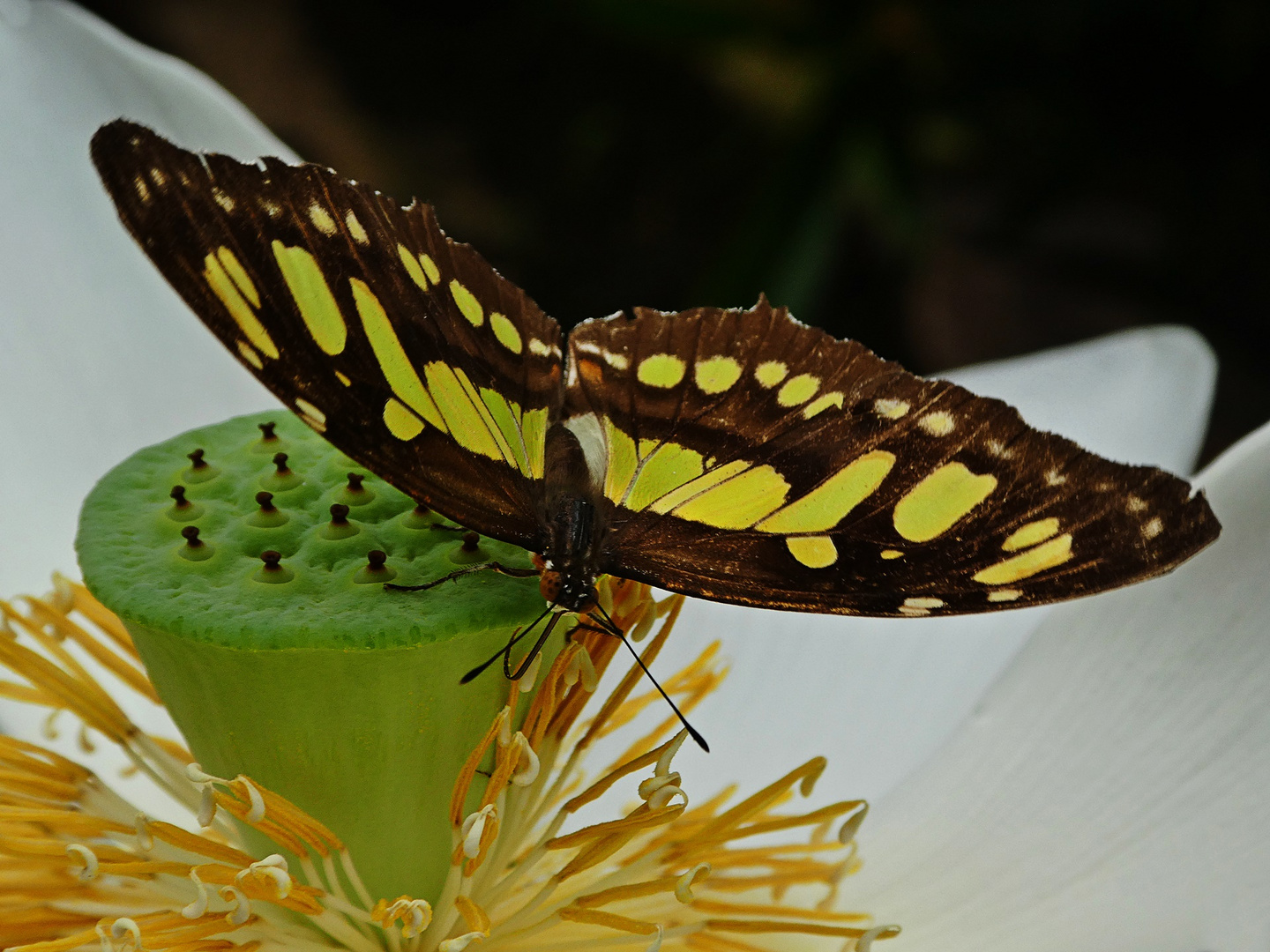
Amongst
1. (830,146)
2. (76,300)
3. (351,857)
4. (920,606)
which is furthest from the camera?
(830,146)

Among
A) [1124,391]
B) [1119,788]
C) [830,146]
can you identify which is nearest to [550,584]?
[1119,788]

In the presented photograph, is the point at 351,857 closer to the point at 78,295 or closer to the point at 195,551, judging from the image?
the point at 195,551

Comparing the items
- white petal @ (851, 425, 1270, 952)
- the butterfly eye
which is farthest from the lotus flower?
the butterfly eye

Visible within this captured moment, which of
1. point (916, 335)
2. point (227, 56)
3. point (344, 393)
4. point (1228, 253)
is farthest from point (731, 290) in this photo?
point (344, 393)

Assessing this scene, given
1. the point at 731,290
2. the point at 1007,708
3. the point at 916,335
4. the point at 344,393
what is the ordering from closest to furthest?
the point at 344,393, the point at 1007,708, the point at 731,290, the point at 916,335

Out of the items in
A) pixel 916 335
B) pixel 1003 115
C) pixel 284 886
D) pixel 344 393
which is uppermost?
pixel 1003 115

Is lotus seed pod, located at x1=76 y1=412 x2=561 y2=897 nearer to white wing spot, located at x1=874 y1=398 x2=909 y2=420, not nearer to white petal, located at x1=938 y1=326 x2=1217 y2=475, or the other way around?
white wing spot, located at x1=874 y1=398 x2=909 y2=420

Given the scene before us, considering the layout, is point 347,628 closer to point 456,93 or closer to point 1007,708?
point 1007,708
